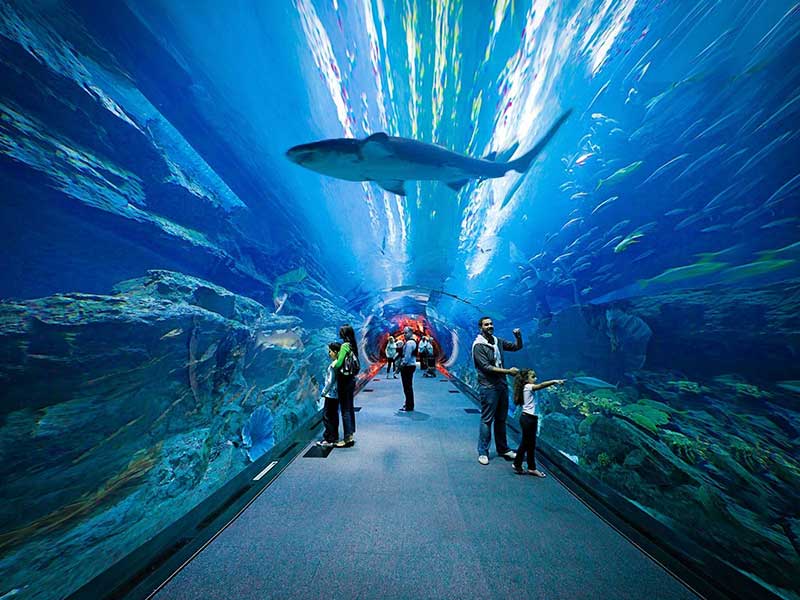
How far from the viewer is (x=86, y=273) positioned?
14.8 feet

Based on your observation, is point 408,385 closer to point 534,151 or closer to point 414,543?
point 414,543

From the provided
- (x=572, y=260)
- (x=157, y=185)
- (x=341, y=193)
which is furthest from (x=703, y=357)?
(x=157, y=185)

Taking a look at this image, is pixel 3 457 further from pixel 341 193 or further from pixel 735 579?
pixel 735 579

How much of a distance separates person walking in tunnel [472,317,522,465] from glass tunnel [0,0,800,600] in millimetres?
276

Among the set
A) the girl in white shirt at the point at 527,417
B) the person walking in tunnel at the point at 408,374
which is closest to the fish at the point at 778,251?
the girl in white shirt at the point at 527,417

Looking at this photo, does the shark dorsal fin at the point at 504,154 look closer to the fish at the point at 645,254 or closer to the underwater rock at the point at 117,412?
the fish at the point at 645,254

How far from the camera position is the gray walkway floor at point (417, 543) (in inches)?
67.5

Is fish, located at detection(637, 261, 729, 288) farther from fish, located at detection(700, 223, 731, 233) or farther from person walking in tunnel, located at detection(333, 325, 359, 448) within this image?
person walking in tunnel, located at detection(333, 325, 359, 448)

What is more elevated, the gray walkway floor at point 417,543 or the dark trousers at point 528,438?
the dark trousers at point 528,438

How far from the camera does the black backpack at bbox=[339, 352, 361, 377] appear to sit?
12.6 ft

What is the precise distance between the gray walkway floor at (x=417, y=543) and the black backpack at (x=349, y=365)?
4.04 feet

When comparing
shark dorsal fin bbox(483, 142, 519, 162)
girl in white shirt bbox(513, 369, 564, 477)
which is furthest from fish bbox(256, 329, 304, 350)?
shark dorsal fin bbox(483, 142, 519, 162)

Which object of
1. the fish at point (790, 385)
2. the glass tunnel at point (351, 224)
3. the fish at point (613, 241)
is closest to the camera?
the glass tunnel at point (351, 224)

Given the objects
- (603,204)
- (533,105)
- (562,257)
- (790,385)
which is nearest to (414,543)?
(533,105)
